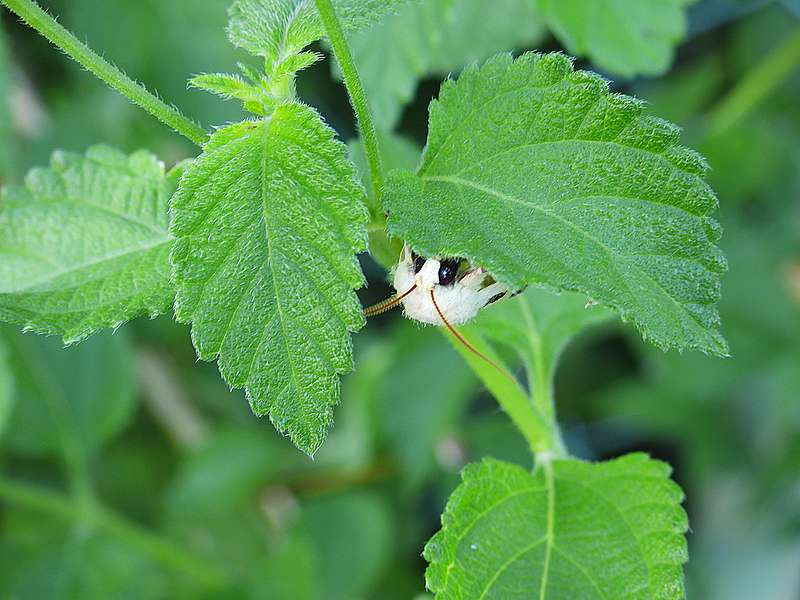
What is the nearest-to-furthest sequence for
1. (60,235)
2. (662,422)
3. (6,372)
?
(60,235) → (6,372) → (662,422)

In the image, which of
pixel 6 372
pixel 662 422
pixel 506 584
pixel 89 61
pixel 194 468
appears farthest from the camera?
pixel 662 422

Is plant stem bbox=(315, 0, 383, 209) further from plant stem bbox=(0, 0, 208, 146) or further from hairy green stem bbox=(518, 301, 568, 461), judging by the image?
hairy green stem bbox=(518, 301, 568, 461)

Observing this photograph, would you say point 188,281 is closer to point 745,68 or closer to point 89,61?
point 89,61

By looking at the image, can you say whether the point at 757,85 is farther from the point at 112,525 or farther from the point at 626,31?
the point at 112,525

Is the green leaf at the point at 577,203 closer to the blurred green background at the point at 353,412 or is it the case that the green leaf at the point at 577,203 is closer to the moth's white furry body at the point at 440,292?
the moth's white furry body at the point at 440,292

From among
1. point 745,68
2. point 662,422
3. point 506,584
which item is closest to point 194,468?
point 662,422

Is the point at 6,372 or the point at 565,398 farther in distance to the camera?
the point at 565,398

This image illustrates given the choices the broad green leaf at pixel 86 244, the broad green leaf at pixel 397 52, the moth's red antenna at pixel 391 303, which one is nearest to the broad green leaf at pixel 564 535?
the moth's red antenna at pixel 391 303
